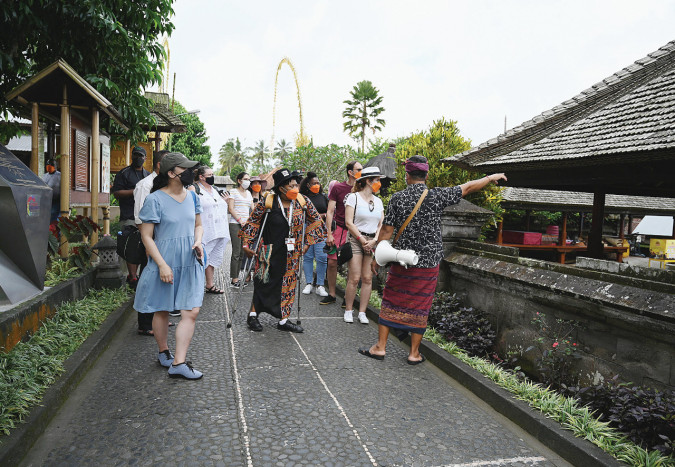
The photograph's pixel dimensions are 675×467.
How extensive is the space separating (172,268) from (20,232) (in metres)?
1.43

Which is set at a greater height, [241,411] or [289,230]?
[289,230]

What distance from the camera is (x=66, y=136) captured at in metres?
6.11

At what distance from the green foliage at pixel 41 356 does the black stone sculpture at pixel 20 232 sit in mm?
411

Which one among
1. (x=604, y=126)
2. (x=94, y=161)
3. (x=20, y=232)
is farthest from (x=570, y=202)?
(x=20, y=232)

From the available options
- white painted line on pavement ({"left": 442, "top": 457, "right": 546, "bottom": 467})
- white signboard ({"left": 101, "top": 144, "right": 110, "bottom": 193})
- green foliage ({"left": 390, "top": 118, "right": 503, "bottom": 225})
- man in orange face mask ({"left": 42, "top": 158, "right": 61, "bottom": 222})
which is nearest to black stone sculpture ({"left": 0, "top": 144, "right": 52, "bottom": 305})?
man in orange face mask ({"left": 42, "top": 158, "right": 61, "bottom": 222})

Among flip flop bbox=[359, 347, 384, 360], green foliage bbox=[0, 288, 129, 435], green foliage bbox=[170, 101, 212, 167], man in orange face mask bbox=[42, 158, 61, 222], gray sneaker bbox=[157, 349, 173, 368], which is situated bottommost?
flip flop bbox=[359, 347, 384, 360]

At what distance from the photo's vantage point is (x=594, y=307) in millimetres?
3814

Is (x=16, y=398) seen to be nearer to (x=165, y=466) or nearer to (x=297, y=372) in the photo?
(x=165, y=466)

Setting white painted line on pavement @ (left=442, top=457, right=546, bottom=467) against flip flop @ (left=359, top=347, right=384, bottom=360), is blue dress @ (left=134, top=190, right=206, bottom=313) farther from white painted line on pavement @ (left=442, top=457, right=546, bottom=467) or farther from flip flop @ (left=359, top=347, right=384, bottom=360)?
white painted line on pavement @ (left=442, top=457, right=546, bottom=467)

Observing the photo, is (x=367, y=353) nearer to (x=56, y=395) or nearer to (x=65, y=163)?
(x=56, y=395)

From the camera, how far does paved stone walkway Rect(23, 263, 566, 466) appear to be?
111 inches

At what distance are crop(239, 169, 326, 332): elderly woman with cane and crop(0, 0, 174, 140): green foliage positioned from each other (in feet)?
11.4

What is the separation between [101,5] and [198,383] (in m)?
5.29

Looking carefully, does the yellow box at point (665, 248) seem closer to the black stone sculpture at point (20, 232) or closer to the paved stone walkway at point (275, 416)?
the paved stone walkway at point (275, 416)
